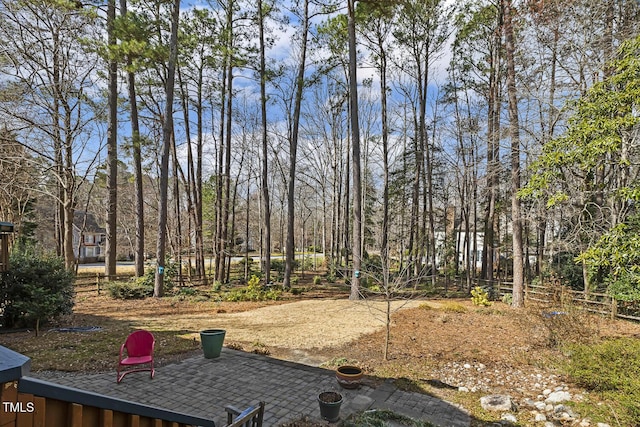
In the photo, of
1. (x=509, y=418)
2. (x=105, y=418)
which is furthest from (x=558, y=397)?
(x=105, y=418)

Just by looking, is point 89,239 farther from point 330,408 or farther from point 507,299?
point 330,408

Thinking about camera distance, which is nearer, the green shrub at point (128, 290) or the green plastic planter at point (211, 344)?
the green plastic planter at point (211, 344)

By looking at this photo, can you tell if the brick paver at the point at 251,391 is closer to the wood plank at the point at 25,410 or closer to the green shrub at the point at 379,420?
the green shrub at the point at 379,420

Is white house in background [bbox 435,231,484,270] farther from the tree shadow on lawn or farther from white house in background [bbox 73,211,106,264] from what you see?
white house in background [bbox 73,211,106,264]

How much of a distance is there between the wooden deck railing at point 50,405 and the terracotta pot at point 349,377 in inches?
163

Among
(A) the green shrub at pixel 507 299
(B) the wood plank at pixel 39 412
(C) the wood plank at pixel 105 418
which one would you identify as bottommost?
(A) the green shrub at pixel 507 299

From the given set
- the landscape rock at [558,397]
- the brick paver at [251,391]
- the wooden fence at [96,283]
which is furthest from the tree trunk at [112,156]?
the landscape rock at [558,397]

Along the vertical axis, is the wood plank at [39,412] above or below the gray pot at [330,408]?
above

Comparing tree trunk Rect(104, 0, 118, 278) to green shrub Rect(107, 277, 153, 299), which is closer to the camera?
green shrub Rect(107, 277, 153, 299)

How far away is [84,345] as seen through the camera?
739 cm

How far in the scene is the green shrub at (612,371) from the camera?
435cm

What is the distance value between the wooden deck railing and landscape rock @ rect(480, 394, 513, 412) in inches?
196

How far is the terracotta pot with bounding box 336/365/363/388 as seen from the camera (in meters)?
5.38

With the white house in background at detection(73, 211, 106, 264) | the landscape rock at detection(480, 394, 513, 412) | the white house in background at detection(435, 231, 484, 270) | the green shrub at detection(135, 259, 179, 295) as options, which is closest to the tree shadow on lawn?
the green shrub at detection(135, 259, 179, 295)
